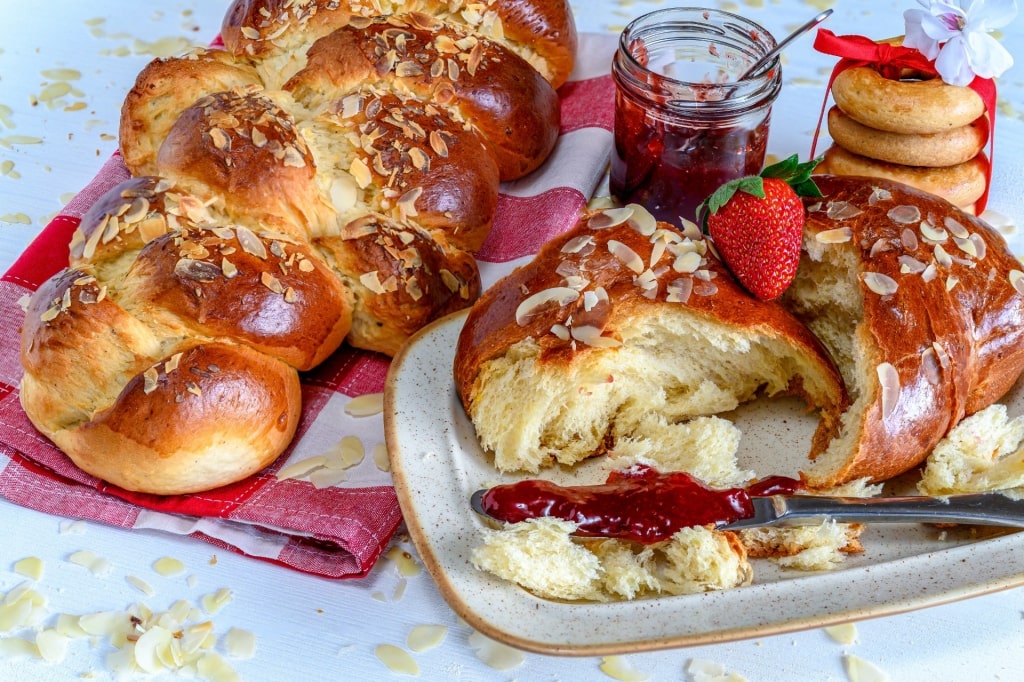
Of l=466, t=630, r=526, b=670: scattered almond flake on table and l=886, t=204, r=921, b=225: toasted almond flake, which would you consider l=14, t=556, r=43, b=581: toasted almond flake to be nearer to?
l=466, t=630, r=526, b=670: scattered almond flake on table

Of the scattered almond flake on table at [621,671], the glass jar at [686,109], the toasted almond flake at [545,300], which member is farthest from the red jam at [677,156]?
the scattered almond flake on table at [621,671]

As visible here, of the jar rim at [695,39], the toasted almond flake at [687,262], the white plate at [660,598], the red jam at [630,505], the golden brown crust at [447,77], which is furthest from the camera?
the golden brown crust at [447,77]

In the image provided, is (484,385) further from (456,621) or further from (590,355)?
(456,621)

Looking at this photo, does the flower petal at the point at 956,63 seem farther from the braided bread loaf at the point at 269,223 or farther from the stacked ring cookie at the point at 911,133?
the braided bread loaf at the point at 269,223

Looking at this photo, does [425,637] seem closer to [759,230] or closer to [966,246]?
[759,230]

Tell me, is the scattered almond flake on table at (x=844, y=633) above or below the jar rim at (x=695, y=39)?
below

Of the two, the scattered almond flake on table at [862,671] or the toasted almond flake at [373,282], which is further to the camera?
the toasted almond flake at [373,282]

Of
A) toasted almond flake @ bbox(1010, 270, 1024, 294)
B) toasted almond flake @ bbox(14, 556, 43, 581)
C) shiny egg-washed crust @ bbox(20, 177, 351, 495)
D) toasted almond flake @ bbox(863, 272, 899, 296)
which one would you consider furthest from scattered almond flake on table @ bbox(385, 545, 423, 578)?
toasted almond flake @ bbox(1010, 270, 1024, 294)

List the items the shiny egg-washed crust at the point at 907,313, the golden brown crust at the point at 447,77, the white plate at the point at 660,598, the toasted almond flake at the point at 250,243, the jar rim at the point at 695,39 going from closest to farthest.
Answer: the white plate at the point at 660,598 < the shiny egg-washed crust at the point at 907,313 < the toasted almond flake at the point at 250,243 < the jar rim at the point at 695,39 < the golden brown crust at the point at 447,77

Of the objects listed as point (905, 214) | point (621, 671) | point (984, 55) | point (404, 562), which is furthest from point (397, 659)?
point (984, 55)
